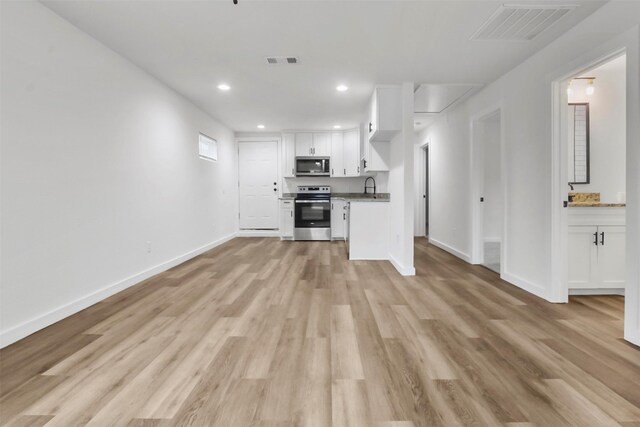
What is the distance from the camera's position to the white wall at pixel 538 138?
6.57ft

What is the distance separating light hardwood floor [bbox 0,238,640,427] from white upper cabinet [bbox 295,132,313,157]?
4267 millimetres

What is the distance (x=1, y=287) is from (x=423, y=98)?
15.5 ft

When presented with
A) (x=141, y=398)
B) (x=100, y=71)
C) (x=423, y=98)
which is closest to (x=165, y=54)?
(x=100, y=71)

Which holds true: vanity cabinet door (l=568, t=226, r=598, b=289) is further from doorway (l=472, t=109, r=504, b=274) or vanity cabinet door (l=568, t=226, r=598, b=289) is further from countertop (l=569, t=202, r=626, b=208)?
doorway (l=472, t=109, r=504, b=274)

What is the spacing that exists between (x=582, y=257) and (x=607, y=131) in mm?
1415

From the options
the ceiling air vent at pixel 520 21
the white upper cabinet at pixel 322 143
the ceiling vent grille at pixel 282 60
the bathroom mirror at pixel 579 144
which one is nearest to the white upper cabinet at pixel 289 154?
the white upper cabinet at pixel 322 143

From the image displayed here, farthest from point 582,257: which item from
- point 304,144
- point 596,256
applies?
point 304,144

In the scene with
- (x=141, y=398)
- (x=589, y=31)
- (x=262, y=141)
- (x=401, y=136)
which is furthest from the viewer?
(x=262, y=141)

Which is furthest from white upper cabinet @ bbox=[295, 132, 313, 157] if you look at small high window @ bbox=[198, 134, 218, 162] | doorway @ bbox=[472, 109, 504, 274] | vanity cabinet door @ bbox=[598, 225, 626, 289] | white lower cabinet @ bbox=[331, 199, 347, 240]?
vanity cabinet door @ bbox=[598, 225, 626, 289]

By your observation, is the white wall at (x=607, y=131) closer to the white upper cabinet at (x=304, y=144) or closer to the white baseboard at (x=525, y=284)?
the white baseboard at (x=525, y=284)

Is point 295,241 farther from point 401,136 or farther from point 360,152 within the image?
point 401,136

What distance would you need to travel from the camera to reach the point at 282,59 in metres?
3.10

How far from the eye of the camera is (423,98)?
4.29 m

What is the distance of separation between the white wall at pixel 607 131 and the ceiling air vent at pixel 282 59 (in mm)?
3099
